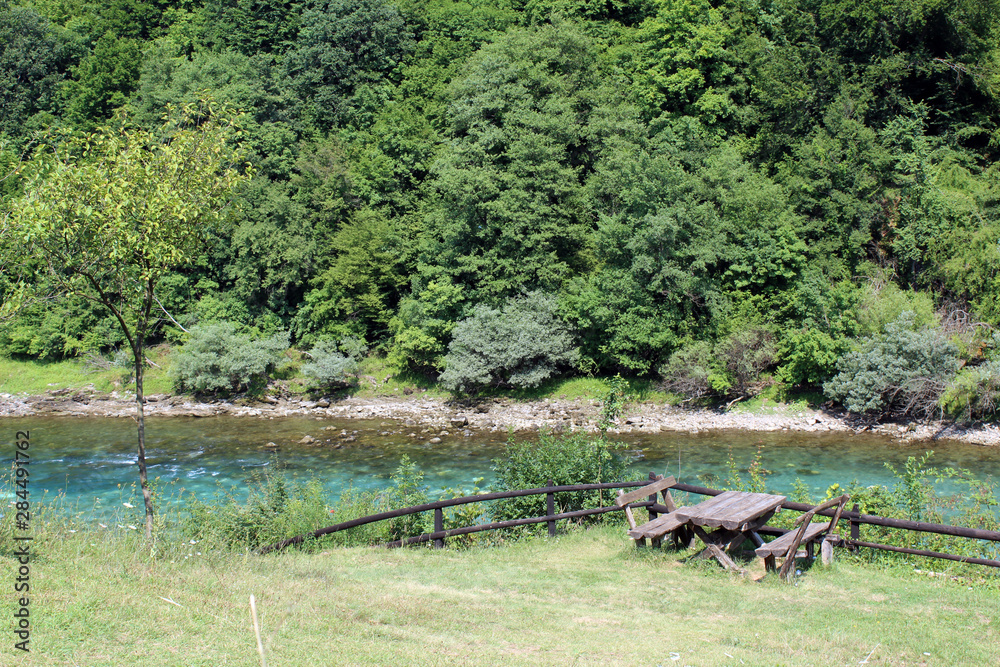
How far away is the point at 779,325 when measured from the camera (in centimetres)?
2616

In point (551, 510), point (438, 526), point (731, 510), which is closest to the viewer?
point (731, 510)

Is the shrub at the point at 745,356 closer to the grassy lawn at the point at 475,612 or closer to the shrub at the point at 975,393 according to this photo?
the shrub at the point at 975,393

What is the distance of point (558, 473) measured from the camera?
11250 mm

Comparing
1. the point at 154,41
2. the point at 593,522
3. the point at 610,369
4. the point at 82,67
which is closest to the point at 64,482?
the point at 593,522

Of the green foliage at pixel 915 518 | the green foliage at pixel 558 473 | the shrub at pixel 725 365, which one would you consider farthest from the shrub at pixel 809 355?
the green foliage at pixel 558 473

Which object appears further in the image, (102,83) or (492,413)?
(102,83)

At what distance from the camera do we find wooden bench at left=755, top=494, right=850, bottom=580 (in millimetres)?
7763

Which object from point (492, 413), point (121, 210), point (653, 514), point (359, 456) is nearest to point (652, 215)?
point (492, 413)

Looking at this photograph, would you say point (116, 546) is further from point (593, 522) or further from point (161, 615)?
point (593, 522)

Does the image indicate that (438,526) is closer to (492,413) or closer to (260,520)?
(260,520)

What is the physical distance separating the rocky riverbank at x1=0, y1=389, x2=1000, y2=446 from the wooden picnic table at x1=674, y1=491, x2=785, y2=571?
12234 mm

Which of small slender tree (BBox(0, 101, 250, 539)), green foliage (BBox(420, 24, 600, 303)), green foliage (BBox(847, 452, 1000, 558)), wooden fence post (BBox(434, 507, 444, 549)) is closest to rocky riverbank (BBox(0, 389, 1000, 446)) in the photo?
green foliage (BBox(420, 24, 600, 303))

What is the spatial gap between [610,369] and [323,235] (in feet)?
52.1

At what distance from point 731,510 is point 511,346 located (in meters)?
19.2
